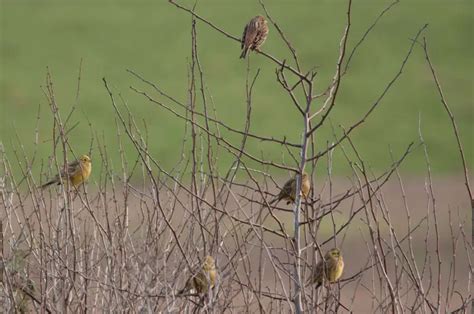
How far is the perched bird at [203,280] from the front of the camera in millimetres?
6316

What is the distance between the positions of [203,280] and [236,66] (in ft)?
109

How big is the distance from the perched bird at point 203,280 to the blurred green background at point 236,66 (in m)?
24.9

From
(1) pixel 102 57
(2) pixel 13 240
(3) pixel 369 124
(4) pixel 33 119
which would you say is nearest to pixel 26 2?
(1) pixel 102 57

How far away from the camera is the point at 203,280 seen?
6625 millimetres

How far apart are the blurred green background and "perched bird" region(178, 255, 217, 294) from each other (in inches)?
982

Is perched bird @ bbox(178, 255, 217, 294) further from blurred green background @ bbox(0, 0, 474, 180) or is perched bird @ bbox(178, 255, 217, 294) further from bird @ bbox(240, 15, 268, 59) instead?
blurred green background @ bbox(0, 0, 474, 180)

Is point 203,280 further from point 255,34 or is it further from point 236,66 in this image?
point 236,66

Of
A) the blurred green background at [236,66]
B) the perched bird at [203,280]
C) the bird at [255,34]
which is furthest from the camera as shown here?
the blurred green background at [236,66]

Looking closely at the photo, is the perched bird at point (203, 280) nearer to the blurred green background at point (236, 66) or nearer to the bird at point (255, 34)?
the bird at point (255, 34)

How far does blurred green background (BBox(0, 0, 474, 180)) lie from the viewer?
34.5 metres

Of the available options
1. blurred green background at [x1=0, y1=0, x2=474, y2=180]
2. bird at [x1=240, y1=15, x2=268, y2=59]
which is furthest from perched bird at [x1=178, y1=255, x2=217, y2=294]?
blurred green background at [x1=0, y1=0, x2=474, y2=180]

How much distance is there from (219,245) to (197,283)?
0.33 m

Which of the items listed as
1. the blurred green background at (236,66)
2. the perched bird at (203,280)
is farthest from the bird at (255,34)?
the blurred green background at (236,66)

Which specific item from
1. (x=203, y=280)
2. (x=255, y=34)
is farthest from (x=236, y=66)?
(x=203, y=280)
